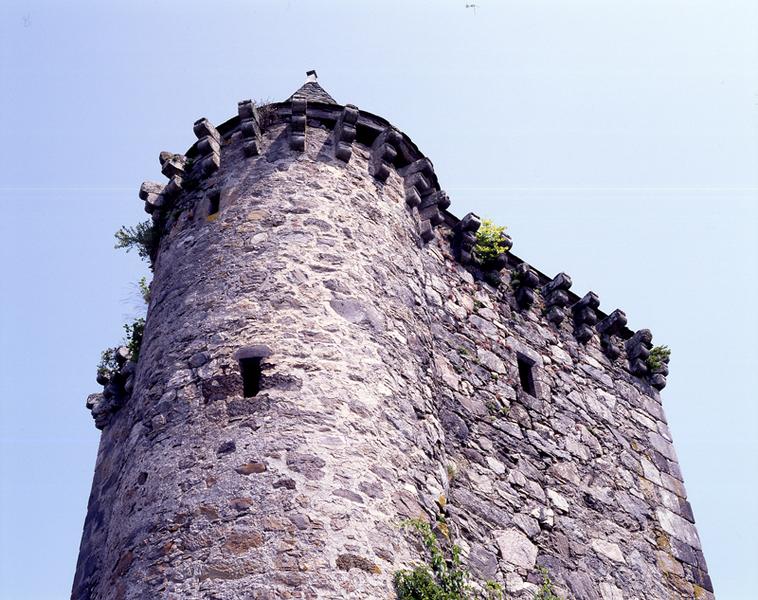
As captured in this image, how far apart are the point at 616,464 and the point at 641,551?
1.01 meters

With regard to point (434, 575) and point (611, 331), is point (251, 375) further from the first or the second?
point (611, 331)

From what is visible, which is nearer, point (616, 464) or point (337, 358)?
point (337, 358)

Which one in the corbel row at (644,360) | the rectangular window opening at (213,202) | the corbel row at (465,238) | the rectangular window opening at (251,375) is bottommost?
the rectangular window opening at (251,375)

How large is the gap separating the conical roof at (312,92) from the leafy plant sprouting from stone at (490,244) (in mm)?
2280

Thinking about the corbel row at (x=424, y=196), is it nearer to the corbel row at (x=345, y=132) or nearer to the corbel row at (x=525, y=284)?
the corbel row at (x=345, y=132)

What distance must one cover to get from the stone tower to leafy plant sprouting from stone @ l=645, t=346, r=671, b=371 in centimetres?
12

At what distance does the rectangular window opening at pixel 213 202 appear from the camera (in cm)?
846

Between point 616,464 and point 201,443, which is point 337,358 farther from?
point 616,464

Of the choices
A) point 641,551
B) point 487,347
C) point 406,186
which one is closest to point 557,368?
point 487,347

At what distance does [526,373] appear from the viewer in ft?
33.1

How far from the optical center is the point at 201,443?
6.55 metres

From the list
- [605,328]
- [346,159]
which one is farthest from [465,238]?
[605,328]

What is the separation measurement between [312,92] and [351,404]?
4.44m

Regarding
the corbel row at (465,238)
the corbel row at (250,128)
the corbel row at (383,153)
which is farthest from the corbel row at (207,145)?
the corbel row at (465,238)
